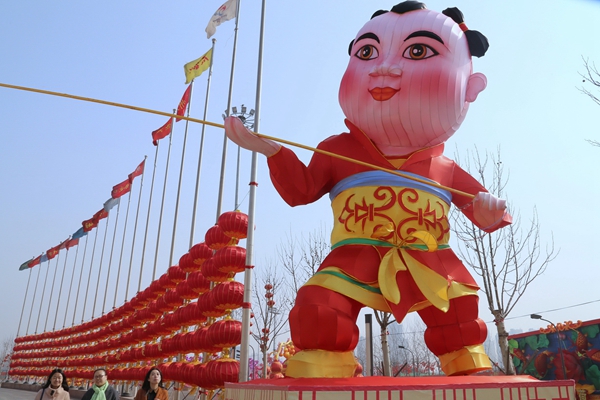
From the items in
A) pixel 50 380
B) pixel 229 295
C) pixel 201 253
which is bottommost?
pixel 50 380

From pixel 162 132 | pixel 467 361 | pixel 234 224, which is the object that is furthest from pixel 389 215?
pixel 162 132

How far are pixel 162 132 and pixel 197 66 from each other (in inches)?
111

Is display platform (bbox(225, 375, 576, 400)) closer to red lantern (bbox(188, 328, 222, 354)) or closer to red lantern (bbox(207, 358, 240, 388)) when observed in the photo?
red lantern (bbox(207, 358, 240, 388))

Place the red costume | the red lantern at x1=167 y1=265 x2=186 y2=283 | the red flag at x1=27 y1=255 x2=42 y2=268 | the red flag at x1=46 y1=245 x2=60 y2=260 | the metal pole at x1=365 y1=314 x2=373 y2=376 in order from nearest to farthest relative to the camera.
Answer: the red costume, the metal pole at x1=365 y1=314 x2=373 y2=376, the red lantern at x1=167 y1=265 x2=186 y2=283, the red flag at x1=46 y1=245 x2=60 y2=260, the red flag at x1=27 y1=255 x2=42 y2=268

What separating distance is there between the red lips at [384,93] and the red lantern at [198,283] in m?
5.60

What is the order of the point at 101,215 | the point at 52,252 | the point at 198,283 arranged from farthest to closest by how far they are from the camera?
1. the point at 52,252
2. the point at 101,215
3. the point at 198,283

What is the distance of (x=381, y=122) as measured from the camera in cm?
368

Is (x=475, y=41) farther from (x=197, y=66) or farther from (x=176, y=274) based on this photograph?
(x=197, y=66)

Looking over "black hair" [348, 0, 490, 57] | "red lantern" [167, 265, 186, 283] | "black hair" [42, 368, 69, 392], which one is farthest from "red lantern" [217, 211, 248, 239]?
"black hair" [348, 0, 490, 57]

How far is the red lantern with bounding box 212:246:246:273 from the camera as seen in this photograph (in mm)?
7074

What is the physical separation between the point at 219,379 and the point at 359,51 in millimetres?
4901

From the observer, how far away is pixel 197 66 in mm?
12703

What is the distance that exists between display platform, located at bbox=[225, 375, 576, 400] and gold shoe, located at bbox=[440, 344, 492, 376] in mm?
483

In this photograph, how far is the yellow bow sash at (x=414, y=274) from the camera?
3277 millimetres
